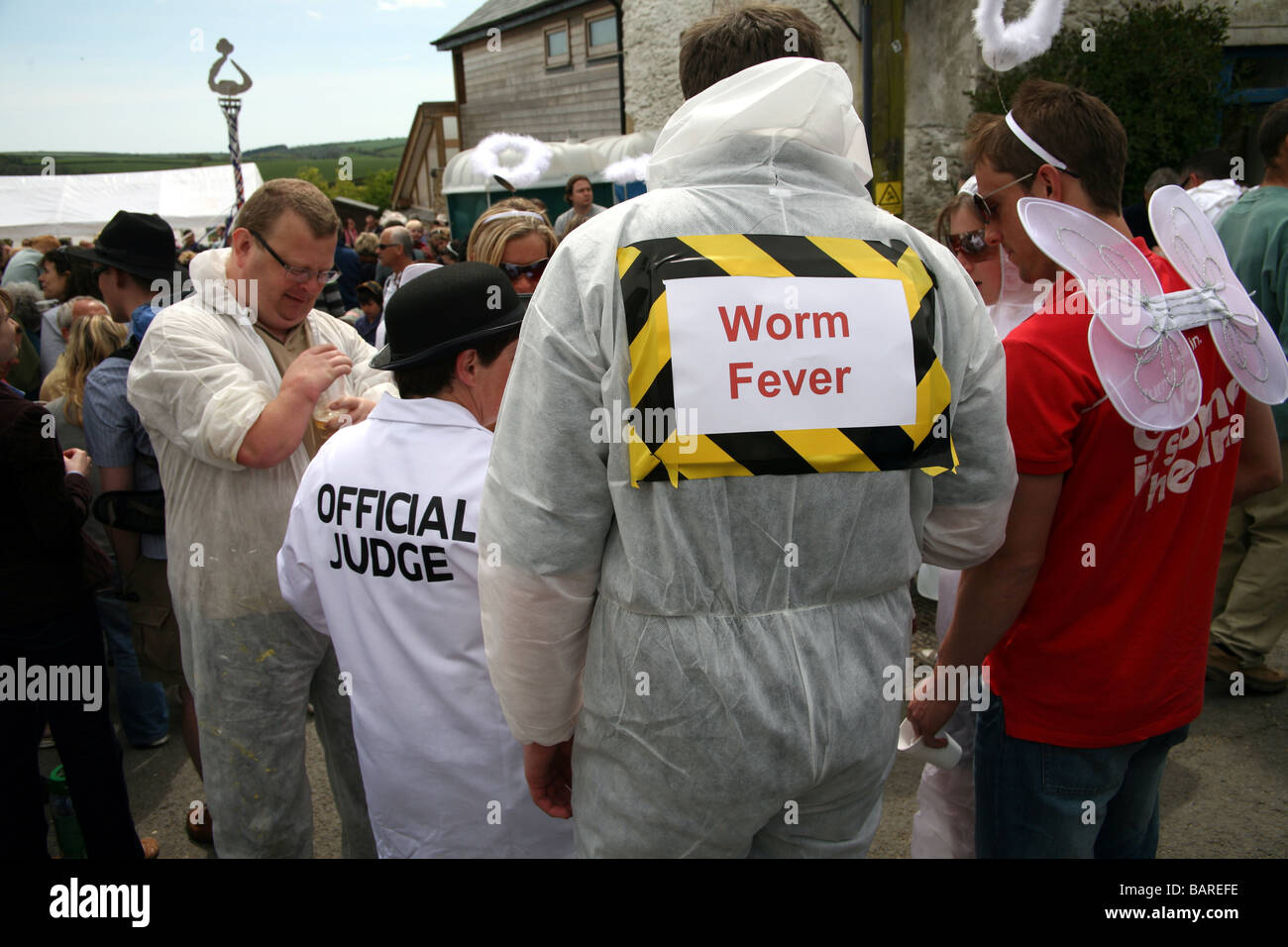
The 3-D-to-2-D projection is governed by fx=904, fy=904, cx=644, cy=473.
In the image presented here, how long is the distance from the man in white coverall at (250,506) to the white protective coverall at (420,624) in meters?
0.59

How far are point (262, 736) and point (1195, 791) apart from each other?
3.33m

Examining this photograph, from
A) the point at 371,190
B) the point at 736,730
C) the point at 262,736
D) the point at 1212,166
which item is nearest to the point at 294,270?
the point at 262,736

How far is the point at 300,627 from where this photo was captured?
258cm

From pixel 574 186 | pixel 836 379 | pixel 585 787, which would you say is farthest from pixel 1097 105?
pixel 574 186

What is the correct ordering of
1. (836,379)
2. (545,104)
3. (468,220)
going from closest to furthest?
1. (836,379)
2. (468,220)
3. (545,104)

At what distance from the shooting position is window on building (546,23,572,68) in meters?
19.1

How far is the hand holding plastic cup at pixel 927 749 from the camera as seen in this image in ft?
7.39

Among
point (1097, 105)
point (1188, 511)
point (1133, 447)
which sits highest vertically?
point (1097, 105)

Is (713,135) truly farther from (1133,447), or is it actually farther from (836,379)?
(1133,447)

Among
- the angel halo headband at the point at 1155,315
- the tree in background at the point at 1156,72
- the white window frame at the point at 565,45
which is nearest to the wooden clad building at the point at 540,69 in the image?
the white window frame at the point at 565,45

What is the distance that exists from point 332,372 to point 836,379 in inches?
61.6

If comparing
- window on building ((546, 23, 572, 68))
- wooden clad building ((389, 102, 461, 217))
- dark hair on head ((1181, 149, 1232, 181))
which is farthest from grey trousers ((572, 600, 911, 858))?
wooden clad building ((389, 102, 461, 217))

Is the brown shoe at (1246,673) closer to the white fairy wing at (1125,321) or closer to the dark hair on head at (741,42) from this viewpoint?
the white fairy wing at (1125,321)
